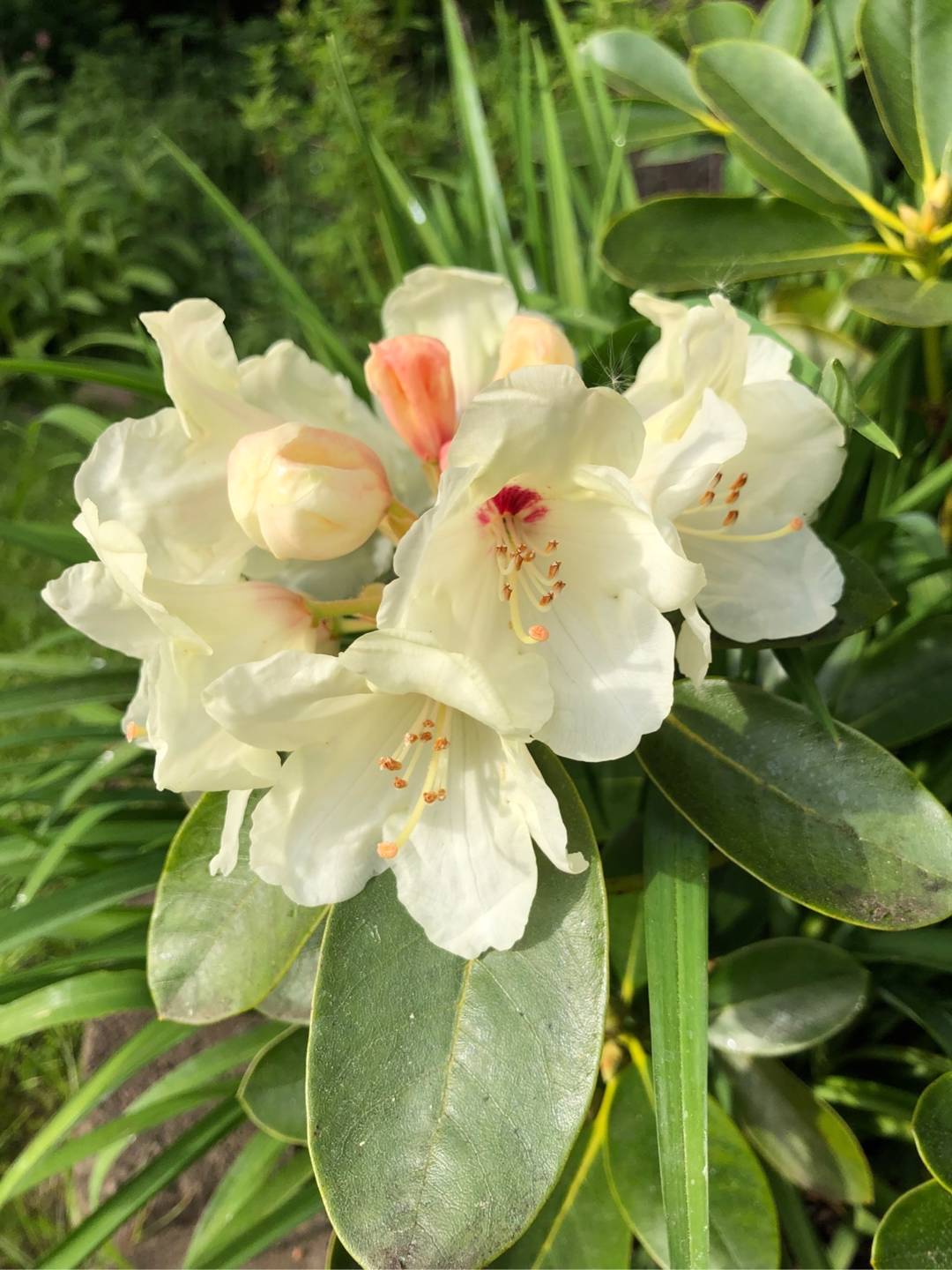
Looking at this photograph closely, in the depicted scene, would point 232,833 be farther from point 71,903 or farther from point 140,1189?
point 140,1189

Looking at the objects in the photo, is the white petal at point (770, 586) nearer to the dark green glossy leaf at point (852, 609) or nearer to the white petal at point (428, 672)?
the dark green glossy leaf at point (852, 609)

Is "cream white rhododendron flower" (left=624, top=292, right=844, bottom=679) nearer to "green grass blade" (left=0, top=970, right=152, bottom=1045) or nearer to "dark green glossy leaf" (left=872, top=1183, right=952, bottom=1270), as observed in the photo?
"dark green glossy leaf" (left=872, top=1183, right=952, bottom=1270)

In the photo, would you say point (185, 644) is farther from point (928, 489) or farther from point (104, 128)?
point (104, 128)

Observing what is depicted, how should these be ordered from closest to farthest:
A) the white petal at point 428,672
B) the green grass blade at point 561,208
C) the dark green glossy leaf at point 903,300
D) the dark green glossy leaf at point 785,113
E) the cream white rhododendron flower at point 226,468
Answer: the white petal at point 428,672, the cream white rhododendron flower at point 226,468, the dark green glossy leaf at point 903,300, the dark green glossy leaf at point 785,113, the green grass blade at point 561,208

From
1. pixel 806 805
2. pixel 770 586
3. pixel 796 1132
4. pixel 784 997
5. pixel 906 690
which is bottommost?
pixel 796 1132

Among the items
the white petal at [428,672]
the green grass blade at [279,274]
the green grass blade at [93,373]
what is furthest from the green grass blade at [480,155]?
the white petal at [428,672]

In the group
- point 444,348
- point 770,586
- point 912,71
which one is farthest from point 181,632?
point 912,71
